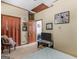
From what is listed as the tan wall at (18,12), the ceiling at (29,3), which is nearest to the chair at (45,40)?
the tan wall at (18,12)

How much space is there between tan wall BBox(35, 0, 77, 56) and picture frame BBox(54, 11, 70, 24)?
0.35 ft

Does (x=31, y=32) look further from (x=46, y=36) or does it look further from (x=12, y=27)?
(x=12, y=27)

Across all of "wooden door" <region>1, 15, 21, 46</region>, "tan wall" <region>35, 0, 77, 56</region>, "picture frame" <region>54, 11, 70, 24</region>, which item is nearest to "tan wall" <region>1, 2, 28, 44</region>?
"wooden door" <region>1, 15, 21, 46</region>

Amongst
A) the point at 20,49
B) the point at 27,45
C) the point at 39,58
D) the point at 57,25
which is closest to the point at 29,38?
the point at 27,45

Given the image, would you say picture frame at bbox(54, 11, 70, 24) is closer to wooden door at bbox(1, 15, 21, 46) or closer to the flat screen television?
the flat screen television

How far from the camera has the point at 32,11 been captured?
353cm

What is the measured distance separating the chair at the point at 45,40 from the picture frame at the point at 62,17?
0.58 meters

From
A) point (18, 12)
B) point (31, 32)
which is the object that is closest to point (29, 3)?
point (18, 12)

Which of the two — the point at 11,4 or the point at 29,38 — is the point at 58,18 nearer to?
the point at 29,38

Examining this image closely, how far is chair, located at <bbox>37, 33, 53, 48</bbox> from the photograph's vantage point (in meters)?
3.58

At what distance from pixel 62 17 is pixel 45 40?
1.04 m

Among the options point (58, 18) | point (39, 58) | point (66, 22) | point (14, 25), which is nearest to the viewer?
point (39, 58)

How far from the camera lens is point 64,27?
334 centimetres

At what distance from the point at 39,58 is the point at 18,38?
1.89 metres
